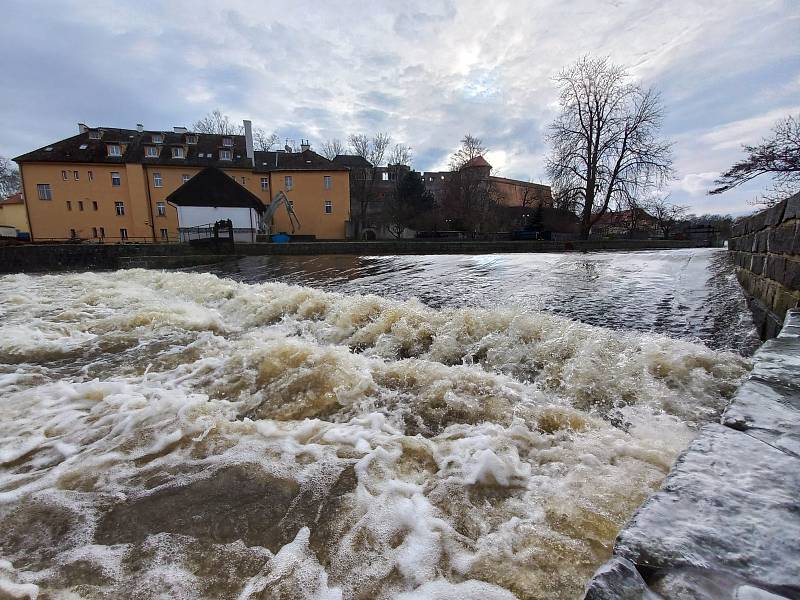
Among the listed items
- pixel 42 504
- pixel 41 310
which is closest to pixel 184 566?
pixel 42 504

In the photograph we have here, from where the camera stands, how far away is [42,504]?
204cm

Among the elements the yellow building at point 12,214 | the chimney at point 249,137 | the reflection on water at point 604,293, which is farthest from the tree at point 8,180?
the reflection on water at point 604,293

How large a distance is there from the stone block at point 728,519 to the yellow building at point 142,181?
39.1m

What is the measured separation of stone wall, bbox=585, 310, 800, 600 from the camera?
864mm

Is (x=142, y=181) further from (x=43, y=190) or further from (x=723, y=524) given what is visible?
(x=723, y=524)

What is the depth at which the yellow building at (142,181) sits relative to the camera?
1439 inches

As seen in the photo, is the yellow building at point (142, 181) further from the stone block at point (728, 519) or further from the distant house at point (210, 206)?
the stone block at point (728, 519)

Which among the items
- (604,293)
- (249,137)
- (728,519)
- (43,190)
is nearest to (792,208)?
(604,293)

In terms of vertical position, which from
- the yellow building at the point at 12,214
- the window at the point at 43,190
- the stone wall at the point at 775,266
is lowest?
the stone wall at the point at 775,266

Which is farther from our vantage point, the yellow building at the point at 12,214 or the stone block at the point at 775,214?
the yellow building at the point at 12,214

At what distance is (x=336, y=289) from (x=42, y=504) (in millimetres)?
5675

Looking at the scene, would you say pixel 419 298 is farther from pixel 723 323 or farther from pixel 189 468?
pixel 189 468

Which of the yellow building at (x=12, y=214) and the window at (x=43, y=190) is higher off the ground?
the window at (x=43, y=190)

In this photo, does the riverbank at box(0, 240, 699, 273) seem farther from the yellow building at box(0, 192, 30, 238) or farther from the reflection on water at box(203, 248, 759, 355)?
the yellow building at box(0, 192, 30, 238)
